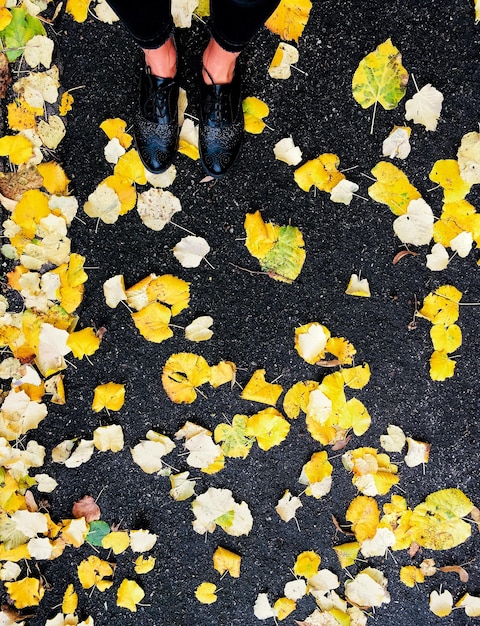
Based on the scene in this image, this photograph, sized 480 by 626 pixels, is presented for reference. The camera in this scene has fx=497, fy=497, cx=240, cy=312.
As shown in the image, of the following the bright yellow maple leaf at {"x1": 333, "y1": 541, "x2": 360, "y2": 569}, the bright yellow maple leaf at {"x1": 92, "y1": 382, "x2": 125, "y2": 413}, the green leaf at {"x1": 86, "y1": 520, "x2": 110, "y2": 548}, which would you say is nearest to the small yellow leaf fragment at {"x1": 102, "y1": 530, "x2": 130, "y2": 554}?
the green leaf at {"x1": 86, "y1": 520, "x2": 110, "y2": 548}

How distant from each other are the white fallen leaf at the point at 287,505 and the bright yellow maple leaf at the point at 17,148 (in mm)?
1582

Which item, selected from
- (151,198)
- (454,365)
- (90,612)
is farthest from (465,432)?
(90,612)

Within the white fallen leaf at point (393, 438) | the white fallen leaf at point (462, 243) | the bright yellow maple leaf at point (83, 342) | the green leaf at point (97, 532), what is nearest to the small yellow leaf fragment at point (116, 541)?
the green leaf at point (97, 532)

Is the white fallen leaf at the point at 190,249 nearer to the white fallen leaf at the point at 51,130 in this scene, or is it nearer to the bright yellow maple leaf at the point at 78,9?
the white fallen leaf at the point at 51,130

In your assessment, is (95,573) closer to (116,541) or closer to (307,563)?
(116,541)

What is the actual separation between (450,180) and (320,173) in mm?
477

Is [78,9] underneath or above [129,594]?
above

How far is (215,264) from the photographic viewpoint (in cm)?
185

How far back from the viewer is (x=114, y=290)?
184 centimetres

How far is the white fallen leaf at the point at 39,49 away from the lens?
1.78m

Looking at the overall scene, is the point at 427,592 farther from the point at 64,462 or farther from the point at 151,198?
the point at 151,198

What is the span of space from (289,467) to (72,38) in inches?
70.0

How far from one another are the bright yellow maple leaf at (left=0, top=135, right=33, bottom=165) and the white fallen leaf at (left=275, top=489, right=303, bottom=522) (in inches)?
62.3

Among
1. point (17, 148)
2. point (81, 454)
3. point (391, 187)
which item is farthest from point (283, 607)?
point (17, 148)
